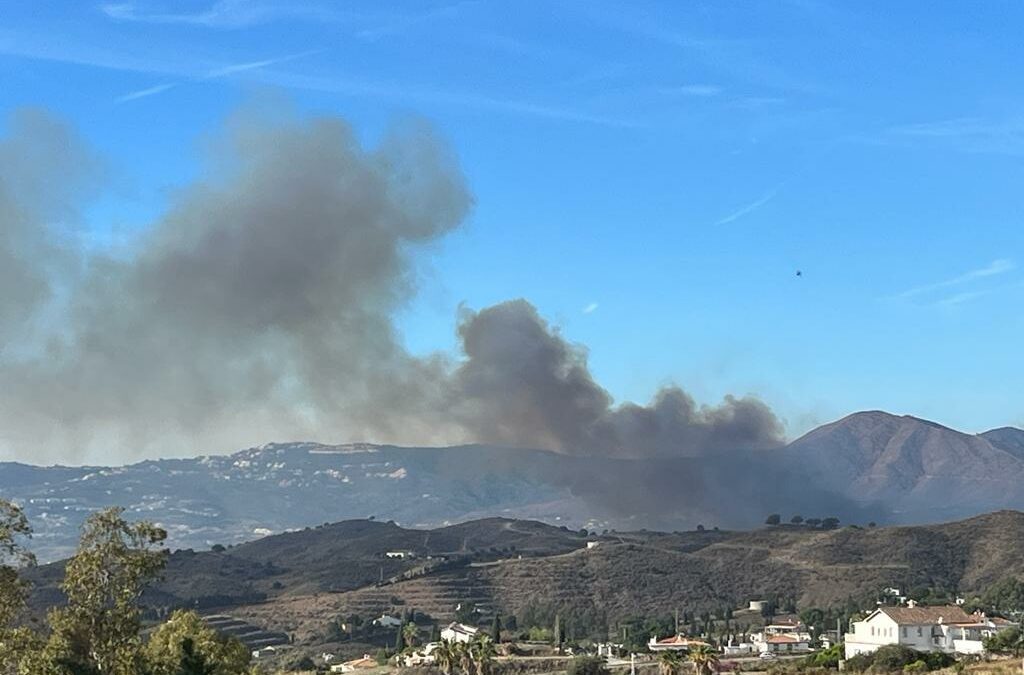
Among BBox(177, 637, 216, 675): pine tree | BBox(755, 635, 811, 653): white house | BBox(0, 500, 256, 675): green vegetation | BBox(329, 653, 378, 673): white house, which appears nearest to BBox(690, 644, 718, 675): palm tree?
BBox(755, 635, 811, 653): white house

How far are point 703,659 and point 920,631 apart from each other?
23908 mm

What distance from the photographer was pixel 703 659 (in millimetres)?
92688

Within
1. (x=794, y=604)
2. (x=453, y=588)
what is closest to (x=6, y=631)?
(x=794, y=604)

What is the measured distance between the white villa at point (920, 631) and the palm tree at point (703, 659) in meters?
14.4

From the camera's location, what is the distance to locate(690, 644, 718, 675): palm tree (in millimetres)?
92562

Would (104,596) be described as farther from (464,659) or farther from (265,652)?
(265,652)

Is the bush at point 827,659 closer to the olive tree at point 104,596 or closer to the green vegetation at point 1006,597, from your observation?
the green vegetation at point 1006,597

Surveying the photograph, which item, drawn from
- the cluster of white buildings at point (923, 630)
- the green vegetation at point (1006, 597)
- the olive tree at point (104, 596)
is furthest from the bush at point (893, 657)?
the olive tree at point (104, 596)

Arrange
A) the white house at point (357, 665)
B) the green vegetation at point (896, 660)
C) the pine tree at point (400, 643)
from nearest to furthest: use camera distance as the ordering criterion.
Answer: the green vegetation at point (896, 660) → the white house at point (357, 665) → the pine tree at point (400, 643)

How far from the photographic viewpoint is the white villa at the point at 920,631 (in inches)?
4149

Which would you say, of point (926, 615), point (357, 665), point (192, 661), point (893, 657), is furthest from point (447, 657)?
point (192, 661)

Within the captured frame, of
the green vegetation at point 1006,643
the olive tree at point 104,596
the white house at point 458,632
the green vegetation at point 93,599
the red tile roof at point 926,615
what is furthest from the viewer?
the white house at point 458,632

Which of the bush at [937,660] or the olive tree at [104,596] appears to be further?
the bush at [937,660]

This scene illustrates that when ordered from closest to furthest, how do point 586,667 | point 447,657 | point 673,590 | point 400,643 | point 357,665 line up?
point 447,657 → point 586,667 → point 357,665 → point 400,643 → point 673,590
